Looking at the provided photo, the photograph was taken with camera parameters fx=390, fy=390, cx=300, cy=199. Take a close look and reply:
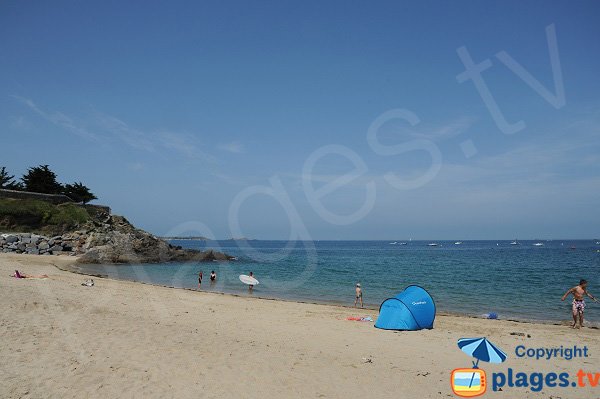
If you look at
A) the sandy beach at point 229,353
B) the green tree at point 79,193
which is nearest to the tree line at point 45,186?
the green tree at point 79,193

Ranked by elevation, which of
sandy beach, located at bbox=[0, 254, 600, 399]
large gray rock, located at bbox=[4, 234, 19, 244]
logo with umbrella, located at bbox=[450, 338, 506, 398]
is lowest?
sandy beach, located at bbox=[0, 254, 600, 399]

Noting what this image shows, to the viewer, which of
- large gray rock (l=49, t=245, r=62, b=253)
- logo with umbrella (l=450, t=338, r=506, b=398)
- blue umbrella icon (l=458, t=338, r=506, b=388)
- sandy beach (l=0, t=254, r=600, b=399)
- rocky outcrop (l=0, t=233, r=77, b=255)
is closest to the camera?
sandy beach (l=0, t=254, r=600, b=399)

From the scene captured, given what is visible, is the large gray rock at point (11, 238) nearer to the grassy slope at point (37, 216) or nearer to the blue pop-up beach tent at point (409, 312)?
the grassy slope at point (37, 216)

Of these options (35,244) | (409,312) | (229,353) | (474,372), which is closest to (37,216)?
(35,244)

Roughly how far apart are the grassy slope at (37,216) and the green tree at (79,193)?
21.1 feet

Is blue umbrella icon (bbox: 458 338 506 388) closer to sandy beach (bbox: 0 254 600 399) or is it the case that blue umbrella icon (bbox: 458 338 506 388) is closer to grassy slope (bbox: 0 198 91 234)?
sandy beach (bbox: 0 254 600 399)

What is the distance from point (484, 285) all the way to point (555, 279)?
8.82m

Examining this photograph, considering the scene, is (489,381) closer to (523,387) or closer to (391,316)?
(523,387)

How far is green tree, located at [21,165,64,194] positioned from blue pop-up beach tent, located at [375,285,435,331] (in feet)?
178

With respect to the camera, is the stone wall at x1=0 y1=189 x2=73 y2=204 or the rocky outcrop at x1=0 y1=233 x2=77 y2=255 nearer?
the rocky outcrop at x1=0 y1=233 x2=77 y2=255

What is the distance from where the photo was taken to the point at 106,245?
46219mm

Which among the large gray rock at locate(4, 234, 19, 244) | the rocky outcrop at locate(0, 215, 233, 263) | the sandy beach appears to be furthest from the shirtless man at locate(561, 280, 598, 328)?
the large gray rock at locate(4, 234, 19, 244)

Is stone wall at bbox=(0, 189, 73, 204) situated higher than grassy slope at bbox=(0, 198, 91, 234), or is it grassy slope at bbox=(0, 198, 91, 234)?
stone wall at bbox=(0, 189, 73, 204)

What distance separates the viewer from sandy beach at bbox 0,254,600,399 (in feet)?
24.5
